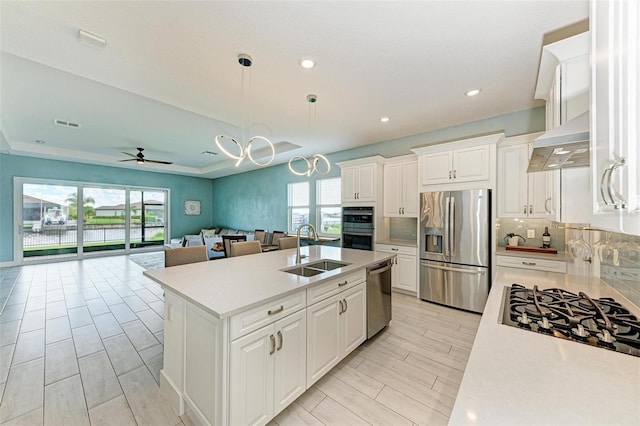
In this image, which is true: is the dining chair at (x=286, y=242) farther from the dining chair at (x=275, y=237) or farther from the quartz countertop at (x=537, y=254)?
the quartz countertop at (x=537, y=254)

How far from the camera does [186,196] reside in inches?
362

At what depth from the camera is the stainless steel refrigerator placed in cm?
335

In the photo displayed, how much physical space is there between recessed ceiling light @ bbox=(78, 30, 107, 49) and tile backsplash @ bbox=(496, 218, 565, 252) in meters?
5.12

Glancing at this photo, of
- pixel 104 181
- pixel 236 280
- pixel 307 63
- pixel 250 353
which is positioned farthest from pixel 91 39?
pixel 104 181

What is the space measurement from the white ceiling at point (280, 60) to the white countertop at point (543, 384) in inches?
84.4

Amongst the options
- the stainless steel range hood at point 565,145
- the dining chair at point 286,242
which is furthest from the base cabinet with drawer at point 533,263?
the dining chair at point 286,242

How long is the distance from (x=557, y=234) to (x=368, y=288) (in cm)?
287

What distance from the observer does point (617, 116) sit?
2.42 ft

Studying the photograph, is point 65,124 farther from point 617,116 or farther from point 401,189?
point 617,116

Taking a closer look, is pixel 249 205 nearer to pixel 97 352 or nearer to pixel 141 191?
pixel 141 191

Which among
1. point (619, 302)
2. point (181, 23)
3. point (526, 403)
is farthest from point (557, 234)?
point (181, 23)

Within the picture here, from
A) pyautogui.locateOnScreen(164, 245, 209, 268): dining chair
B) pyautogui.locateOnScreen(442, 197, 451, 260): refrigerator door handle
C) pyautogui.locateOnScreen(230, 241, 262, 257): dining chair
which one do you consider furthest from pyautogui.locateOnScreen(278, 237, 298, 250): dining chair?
pyautogui.locateOnScreen(442, 197, 451, 260): refrigerator door handle

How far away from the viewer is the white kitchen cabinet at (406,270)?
4.02 m

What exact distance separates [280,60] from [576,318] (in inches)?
111
